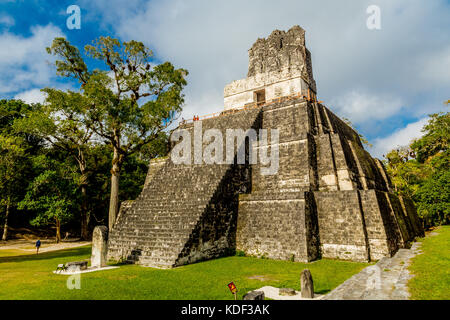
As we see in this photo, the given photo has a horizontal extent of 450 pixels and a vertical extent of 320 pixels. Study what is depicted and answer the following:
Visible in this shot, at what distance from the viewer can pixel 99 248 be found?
905cm

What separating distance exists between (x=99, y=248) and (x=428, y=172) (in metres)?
25.9

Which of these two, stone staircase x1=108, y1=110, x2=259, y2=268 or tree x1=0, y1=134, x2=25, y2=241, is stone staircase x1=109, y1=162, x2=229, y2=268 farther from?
tree x1=0, y1=134, x2=25, y2=241

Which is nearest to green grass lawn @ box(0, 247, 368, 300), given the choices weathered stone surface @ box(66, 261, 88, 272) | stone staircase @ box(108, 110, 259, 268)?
weathered stone surface @ box(66, 261, 88, 272)

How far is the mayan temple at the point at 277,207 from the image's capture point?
986cm

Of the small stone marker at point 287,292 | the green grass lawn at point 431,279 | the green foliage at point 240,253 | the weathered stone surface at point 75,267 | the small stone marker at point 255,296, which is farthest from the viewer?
the green foliage at point 240,253

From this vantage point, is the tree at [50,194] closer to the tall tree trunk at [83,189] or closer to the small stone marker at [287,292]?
the tall tree trunk at [83,189]

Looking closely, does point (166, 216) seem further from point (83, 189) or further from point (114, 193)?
point (83, 189)

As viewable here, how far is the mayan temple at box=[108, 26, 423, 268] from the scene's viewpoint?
986 cm

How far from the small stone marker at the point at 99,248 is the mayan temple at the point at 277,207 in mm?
1149

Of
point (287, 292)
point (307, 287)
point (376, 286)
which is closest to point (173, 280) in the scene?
point (287, 292)

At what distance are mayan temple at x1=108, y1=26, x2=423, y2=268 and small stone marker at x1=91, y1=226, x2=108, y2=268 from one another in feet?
3.77

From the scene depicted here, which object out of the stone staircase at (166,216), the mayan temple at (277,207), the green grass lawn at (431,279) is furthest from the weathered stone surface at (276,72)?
the green grass lawn at (431,279)

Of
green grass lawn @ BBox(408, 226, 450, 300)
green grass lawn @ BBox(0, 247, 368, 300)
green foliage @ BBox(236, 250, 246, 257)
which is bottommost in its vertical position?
green foliage @ BBox(236, 250, 246, 257)
